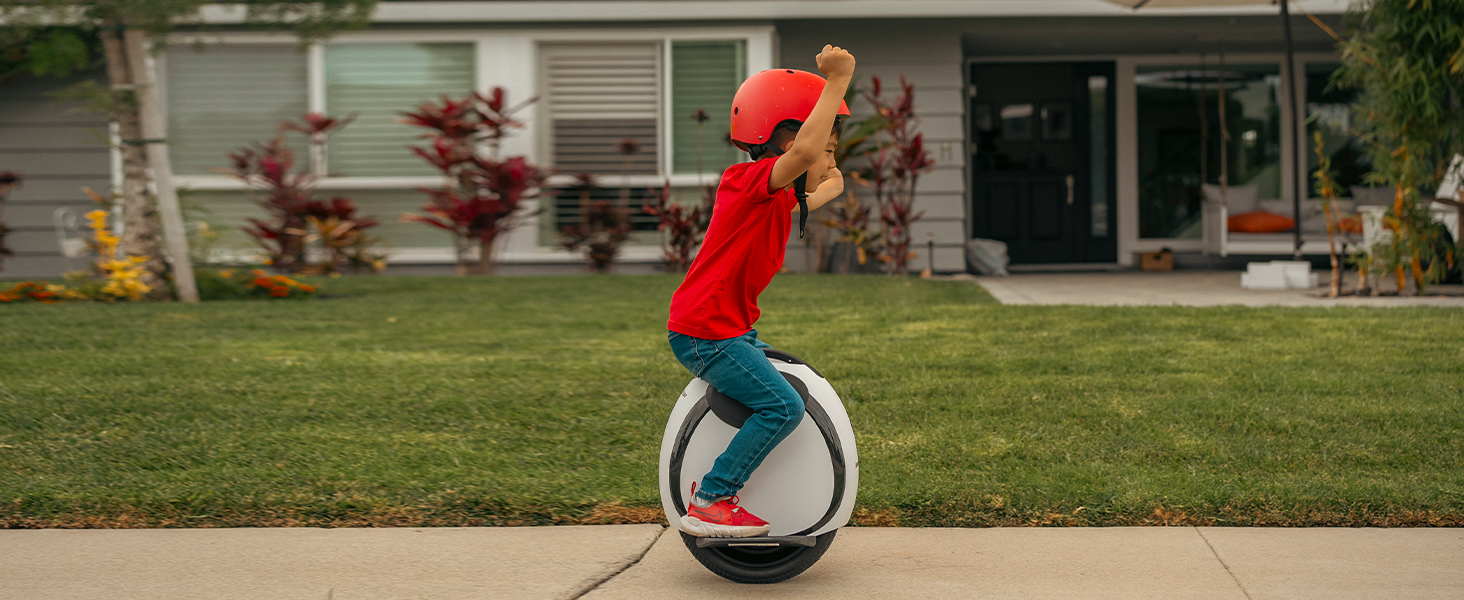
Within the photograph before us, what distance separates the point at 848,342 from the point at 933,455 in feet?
7.77

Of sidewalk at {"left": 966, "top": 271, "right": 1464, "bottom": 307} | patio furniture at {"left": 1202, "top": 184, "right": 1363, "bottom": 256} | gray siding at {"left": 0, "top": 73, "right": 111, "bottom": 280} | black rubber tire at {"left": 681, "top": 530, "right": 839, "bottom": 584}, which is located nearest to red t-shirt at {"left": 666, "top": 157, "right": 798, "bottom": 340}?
black rubber tire at {"left": 681, "top": 530, "right": 839, "bottom": 584}

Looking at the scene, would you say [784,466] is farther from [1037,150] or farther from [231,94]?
[1037,150]

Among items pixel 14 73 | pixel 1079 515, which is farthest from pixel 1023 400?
pixel 14 73

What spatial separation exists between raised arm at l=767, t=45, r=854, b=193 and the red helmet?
145 mm

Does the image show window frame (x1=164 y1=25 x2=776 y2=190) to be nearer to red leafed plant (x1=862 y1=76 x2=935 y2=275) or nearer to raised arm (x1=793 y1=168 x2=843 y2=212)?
red leafed plant (x1=862 y1=76 x2=935 y2=275)

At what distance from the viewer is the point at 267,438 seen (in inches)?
172

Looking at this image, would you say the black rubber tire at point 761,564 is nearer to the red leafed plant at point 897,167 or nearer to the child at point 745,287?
the child at point 745,287

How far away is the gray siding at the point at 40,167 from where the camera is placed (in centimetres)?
1245

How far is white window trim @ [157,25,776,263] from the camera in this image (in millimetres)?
11930

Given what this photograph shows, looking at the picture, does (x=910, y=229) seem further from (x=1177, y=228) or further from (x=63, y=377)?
(x=63, y=377)

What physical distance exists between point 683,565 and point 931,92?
9986mm

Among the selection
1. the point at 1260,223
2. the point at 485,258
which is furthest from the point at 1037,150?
the point at 485,258

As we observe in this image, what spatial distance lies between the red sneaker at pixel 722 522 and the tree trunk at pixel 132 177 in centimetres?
717

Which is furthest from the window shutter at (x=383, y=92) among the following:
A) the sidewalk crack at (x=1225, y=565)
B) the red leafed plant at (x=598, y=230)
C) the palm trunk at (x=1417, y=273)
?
the sidewalk crack at (x=1225, y=565)
